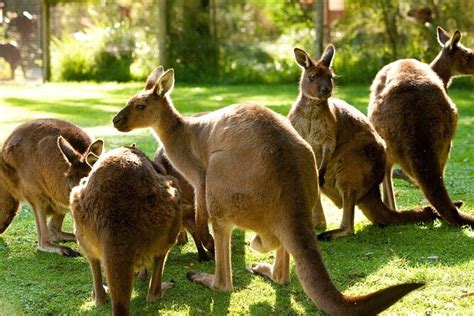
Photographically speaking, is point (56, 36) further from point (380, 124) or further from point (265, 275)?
point (265, 275)

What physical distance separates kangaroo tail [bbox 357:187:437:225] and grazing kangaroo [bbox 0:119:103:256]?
1998mm

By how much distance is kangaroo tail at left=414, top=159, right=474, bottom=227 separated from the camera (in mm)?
6051

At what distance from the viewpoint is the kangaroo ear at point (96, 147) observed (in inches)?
218

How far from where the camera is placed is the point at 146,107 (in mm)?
5906

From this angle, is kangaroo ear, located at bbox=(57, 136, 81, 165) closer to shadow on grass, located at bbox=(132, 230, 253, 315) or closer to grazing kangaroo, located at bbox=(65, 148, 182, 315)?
grazing kangaroo, located at bbox=(65, 148, 182, 315)

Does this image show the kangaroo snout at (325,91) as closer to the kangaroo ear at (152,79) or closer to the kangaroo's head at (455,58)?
the kangaroo ear at (152,79)

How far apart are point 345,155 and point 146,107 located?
145cm

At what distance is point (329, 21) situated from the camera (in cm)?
1589

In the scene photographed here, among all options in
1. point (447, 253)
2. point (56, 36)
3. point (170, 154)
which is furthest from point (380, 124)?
point (56, 36)

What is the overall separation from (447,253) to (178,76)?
10.6 metres

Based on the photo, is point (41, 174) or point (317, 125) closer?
point (41, 174)

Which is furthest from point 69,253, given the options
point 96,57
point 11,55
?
point 96,57

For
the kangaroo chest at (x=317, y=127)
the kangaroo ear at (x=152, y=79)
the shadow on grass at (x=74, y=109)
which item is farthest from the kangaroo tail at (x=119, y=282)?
the shadow on grass at (x=74, y=109)

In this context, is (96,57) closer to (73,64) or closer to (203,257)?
(73,64)
